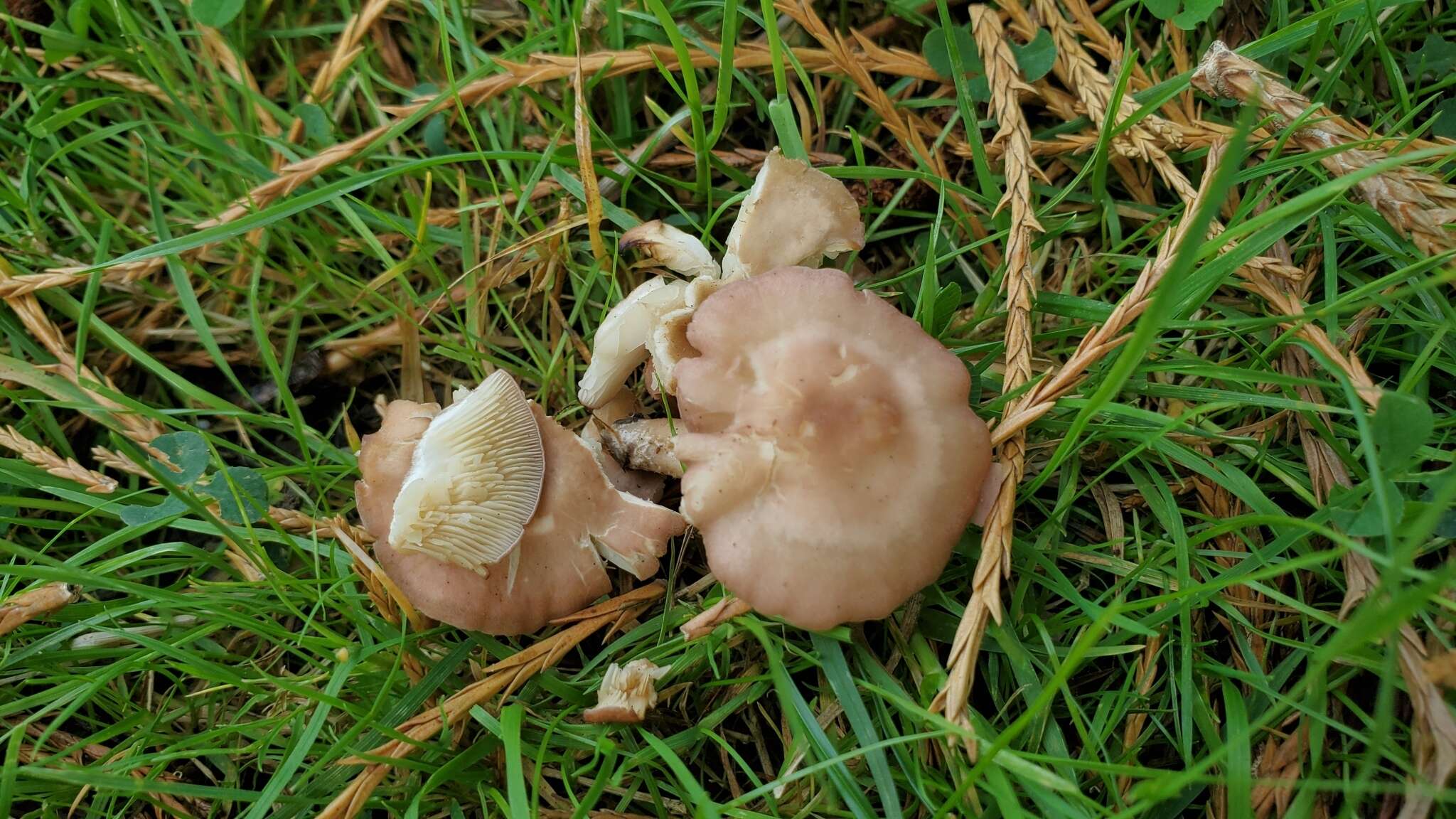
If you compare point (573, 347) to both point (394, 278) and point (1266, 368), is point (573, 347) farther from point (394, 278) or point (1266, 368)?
point (1266, 368)

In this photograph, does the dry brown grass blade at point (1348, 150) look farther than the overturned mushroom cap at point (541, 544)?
No

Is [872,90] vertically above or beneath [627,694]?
above

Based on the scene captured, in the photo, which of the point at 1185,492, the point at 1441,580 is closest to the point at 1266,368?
the point at 1185,492

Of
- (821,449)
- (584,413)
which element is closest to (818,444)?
(821,449)

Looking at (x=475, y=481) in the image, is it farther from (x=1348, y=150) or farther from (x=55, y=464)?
(x=1348, y=150)

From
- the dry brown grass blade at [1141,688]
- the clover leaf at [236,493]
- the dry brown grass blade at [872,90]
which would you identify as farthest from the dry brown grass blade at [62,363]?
the dry brown grass blade at [1141,688]

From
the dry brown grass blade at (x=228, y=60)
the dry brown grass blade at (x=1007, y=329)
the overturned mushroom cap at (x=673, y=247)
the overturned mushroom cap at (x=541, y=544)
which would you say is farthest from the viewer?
the dry brown grass blade at (x=228, y=60)

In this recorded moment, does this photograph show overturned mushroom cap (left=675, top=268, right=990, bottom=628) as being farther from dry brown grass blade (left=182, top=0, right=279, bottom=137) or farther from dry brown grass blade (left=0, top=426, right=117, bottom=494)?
dry brown grass blade (left=182, top=0, right=279, bottom=137)

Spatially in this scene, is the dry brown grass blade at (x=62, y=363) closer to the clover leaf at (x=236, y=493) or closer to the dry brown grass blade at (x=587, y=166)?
the clover leaf at (x=236, y=493)
